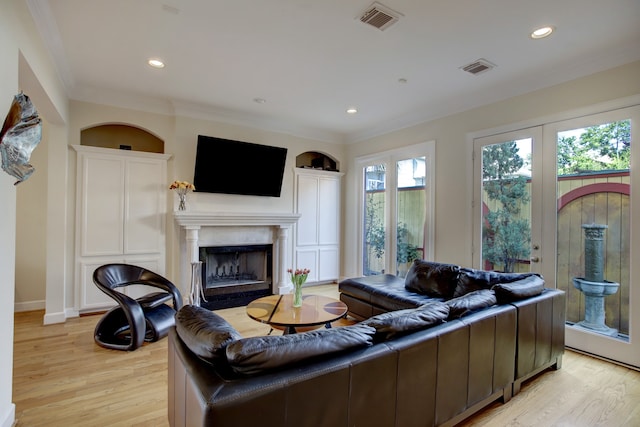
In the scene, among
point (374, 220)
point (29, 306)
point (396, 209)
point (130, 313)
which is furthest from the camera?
point (374, 220)

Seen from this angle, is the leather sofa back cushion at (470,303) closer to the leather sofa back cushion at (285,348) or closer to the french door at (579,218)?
the leather sofa back cushion at (285,348)

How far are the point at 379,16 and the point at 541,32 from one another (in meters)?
1.41

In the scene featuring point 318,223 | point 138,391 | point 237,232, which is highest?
point 318,223

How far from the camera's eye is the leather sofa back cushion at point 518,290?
7.89 feet

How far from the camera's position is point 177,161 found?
14.9 feet

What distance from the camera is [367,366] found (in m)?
1.45

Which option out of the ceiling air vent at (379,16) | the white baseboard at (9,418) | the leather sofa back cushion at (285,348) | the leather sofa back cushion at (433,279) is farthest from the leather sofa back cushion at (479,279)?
the white baseboard at (9,418)

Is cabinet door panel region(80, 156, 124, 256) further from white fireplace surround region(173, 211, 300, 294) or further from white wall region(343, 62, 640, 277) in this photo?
white wall region(343, 62, 640, 277)

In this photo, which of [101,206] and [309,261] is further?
[309,261]

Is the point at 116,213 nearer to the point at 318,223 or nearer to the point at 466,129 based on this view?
the point at 318,223

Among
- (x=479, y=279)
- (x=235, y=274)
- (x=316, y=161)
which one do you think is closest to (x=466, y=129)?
(x=479, y=279)

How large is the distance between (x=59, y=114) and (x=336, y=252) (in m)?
4.58

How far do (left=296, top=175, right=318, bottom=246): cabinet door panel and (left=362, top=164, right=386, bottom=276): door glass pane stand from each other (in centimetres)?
94

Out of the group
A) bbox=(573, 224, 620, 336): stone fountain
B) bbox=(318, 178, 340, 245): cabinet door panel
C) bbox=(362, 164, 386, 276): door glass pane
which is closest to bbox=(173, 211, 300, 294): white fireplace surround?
bbox=(318, 178, 340, 245): cabinet door panel
